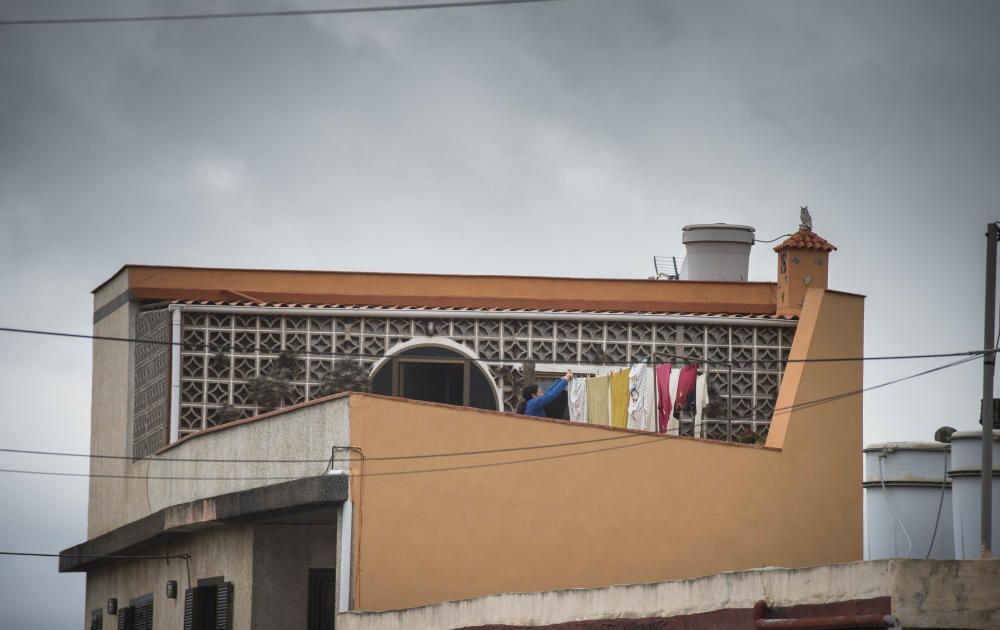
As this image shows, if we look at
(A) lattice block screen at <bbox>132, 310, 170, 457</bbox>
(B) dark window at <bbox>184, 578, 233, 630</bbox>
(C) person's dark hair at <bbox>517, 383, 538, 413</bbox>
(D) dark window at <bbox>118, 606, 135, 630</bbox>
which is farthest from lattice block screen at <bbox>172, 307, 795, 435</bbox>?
(D) dark window at <bbox>118, 606, 135, 630</bbox>

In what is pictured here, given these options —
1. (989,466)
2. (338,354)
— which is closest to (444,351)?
(338,354)

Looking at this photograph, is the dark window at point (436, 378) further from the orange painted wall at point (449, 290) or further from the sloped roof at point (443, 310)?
the orange painted wall at point (449, 290)

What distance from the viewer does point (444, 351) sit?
77.3 ft

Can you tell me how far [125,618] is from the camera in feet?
79.9

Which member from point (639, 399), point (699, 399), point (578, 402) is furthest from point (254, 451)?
point (699, 399)

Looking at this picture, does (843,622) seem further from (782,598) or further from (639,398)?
(639,398)

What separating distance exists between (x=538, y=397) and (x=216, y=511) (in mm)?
4589

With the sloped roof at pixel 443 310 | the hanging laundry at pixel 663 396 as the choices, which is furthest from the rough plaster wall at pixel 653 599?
the sloped roof at pixel 443 310

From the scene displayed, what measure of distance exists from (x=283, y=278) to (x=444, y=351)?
2633 mm

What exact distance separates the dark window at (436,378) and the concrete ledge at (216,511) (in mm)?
3595

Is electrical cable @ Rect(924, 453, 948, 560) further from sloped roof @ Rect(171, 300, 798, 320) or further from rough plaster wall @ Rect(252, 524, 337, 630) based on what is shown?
sloped roof @ Rect(171, 300, 798, 320)

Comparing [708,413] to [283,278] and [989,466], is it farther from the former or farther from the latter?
[989,466]

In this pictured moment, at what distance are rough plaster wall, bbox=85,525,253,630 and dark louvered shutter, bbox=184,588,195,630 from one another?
0.14m

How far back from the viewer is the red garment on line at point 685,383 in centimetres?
2216
